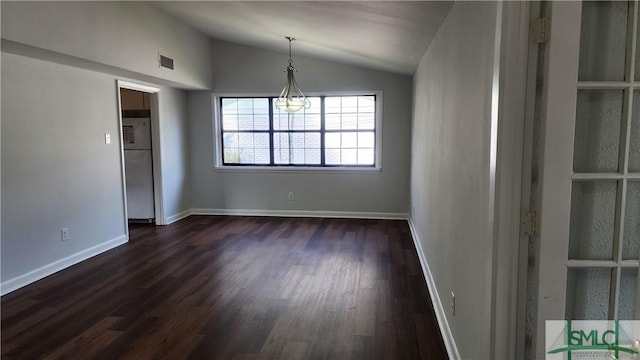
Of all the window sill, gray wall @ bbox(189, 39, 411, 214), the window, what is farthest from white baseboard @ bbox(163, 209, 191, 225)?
the window

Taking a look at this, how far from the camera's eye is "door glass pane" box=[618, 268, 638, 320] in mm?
1374

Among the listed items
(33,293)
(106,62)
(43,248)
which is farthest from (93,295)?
(106,62)

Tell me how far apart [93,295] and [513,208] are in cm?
339

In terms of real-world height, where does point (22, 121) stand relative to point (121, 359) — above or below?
Answer: above

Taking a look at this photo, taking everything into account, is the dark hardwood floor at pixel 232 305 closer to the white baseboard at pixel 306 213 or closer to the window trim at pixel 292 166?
the white baseboard at pixel 306 213

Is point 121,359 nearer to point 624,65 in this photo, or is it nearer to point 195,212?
point 624,65

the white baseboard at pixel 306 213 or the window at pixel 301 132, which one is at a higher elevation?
the window at pixel 301 132

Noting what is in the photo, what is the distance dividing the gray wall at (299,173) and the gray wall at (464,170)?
2.91 meters

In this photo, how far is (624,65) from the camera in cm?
132

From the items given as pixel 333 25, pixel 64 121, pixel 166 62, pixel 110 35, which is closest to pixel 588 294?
pixel 333 25

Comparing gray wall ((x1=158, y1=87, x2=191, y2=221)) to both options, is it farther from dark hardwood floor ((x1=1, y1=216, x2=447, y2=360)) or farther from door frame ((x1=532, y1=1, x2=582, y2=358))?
door frame ((x1=532, y1=1, x2=582, y2=358))

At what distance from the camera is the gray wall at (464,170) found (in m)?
1.61

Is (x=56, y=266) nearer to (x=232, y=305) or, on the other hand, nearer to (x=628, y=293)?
(x=232, y=305)

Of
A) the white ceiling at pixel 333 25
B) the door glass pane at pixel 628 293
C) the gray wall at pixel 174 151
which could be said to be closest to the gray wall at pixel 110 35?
the white ceiling at pixel 333 25
